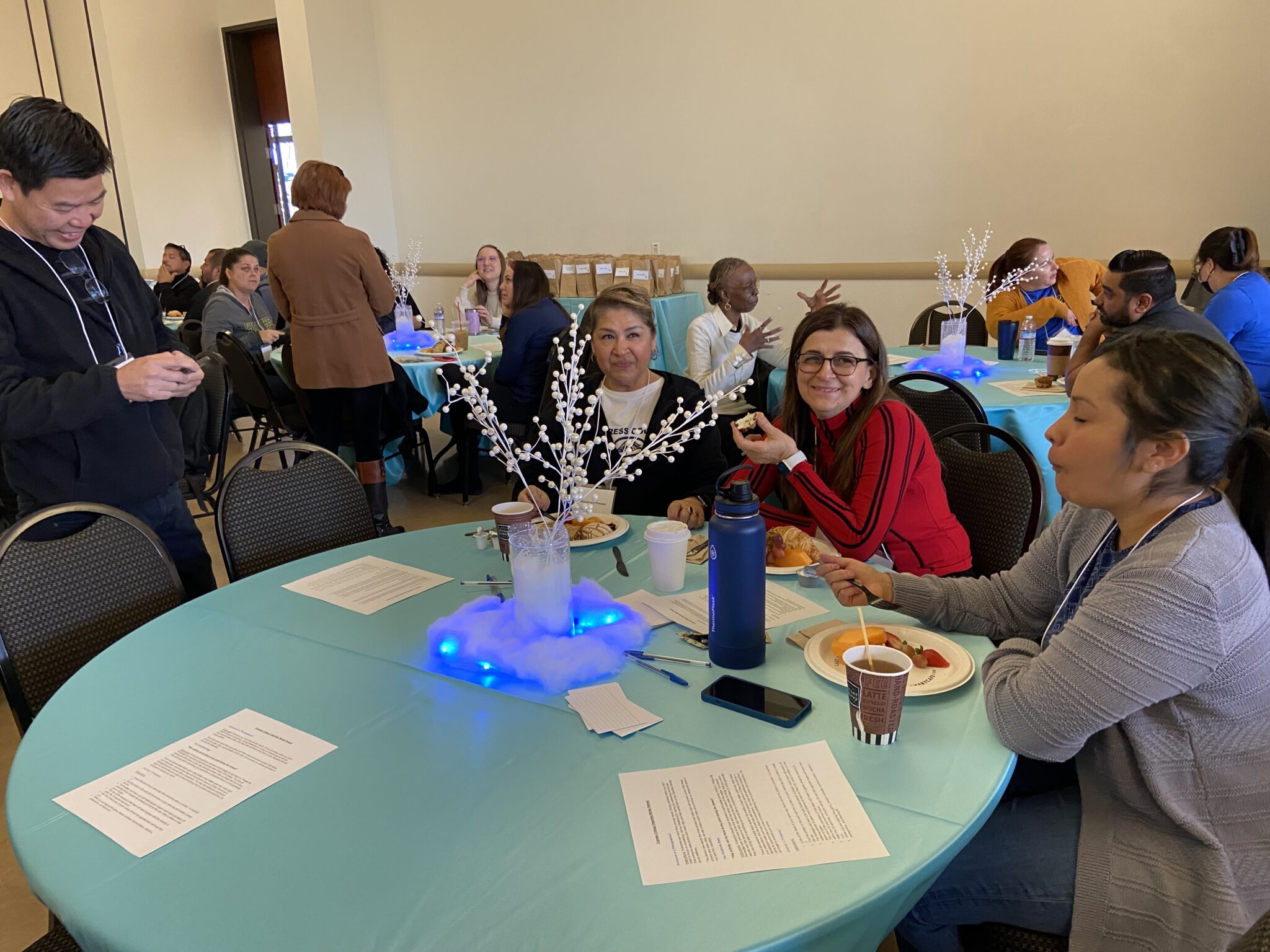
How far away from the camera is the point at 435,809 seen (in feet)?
3.46

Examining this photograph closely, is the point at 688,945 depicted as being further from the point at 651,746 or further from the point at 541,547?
Answer: the point at 541,547

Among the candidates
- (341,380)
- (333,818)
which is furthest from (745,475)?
(341,380)

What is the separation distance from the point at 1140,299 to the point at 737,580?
2.65m

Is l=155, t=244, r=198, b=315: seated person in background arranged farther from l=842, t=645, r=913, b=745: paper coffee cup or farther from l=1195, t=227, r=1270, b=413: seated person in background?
l=842, t=645, r=913, b=745: paper coffee cup

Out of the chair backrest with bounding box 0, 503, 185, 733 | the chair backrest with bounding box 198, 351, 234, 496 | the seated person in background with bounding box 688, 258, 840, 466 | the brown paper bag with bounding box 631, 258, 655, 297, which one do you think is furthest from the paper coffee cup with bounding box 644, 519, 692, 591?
the brown paper bag with bounding box 631, 258, 655, 297

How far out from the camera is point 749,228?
6.71 m

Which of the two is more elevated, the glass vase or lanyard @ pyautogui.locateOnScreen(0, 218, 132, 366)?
lanyard @ pyautogui.locateOnScreen(0, 218, 132, 366)

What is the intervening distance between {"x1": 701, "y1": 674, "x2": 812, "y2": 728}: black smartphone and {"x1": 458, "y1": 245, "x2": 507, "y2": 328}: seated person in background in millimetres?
4988

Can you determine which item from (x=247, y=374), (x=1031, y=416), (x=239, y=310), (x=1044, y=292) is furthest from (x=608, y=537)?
(x=239, y=310)

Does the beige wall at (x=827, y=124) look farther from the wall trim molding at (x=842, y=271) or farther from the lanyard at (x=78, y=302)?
the lanyard at (x=78, y=302)

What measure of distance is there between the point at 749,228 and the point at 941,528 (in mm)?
5168

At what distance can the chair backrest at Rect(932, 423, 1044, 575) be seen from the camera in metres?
2.03

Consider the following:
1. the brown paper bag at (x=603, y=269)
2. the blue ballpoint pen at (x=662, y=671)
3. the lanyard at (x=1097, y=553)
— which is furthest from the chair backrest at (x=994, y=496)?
the brown paper bag at (x=603, y=269)

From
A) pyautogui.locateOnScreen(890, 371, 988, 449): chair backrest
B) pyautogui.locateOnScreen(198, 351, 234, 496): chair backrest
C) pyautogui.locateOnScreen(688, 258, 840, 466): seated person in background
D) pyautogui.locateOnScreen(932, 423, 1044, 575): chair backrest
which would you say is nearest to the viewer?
pyautogui.locateOnScreen(932, 423, 1044, 575): chair backrest
